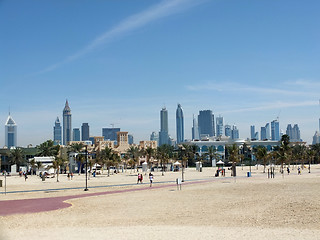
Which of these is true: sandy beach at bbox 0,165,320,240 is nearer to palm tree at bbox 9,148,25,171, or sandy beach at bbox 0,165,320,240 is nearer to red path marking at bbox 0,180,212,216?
red path marking at bbox 0,180,212,216

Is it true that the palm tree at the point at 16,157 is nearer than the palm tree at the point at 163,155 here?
No

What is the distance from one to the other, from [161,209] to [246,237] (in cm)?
947

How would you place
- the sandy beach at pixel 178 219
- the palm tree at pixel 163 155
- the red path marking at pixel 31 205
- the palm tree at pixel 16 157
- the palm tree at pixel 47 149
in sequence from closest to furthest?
1. the sandy beach at pixel 178 219
2. the red path marking at pixel 31 205
3. the palm tree at pixel 163 155
4. the palm tree at pixel 16 157
5. the palm tree at pixel 47 149

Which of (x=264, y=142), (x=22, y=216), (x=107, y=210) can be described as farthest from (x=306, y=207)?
(x=264, y=142)

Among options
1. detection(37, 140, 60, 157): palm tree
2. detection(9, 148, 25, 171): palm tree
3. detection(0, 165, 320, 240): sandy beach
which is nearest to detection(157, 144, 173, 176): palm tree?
detection(37, 140, 60, 157): palm tree

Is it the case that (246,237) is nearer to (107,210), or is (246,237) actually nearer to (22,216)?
(107,210)

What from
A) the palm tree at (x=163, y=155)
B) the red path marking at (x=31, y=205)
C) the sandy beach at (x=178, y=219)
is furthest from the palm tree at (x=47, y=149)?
the sandy beach at (x=178, y=219)

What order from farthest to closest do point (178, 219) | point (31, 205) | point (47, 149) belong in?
point (47, 149), point (31, 205), point (178, 219)

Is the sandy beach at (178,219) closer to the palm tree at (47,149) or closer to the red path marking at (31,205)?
the red path marking at (31,205)

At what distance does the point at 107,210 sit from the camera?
2533cm

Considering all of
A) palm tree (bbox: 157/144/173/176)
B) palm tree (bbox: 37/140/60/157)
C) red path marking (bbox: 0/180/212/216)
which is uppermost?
palm tree (bbox: 37/140/60/157)

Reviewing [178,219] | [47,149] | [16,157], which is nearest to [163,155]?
[47,149]

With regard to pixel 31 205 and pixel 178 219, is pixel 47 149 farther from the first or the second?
pixel 178 219

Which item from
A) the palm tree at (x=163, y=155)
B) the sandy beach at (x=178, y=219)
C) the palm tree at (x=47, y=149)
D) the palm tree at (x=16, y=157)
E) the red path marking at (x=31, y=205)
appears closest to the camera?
the sandy beach at (x=178, y=219)
